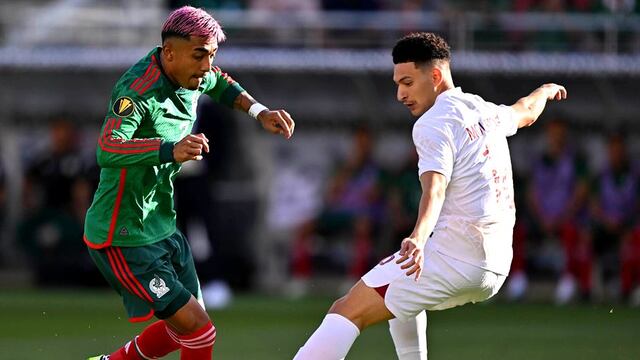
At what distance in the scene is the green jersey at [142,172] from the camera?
23.0 ft

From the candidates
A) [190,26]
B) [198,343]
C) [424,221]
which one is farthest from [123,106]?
[424,221]

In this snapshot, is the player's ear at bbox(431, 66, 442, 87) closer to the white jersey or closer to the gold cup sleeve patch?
the white jersey

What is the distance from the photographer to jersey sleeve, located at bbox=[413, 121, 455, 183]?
653 cm

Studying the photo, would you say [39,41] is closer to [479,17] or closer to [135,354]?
[479,17]

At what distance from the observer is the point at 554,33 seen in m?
16.5

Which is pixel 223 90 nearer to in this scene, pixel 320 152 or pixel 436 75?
pixel 436 75

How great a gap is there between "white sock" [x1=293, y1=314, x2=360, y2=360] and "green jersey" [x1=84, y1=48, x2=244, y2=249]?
116 cm

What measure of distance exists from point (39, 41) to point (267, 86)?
3065 millimetres

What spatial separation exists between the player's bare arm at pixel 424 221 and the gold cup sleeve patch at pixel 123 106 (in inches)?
60.6

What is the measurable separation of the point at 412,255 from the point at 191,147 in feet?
3.88

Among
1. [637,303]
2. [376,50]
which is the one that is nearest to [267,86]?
[376,50]

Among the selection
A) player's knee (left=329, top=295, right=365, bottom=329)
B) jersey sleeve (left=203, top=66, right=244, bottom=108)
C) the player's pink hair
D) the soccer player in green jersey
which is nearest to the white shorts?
player's knee (left=329, top=295, right=365, bottom=329)

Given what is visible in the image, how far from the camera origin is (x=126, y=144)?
265 inches

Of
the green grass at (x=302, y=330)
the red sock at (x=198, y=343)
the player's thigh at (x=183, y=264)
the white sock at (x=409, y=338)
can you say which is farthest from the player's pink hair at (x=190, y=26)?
the green grass at (x=302, y=330)
